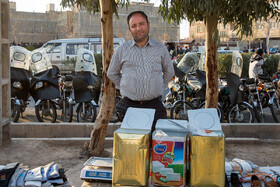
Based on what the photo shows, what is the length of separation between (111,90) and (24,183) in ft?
9.40

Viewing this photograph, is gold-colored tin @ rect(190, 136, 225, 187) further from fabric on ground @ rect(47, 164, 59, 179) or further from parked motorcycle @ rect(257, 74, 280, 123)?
parked motorcycle @ rect(257, 74, 280, 123)

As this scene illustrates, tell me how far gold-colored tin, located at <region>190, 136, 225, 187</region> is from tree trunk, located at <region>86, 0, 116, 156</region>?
3.03 m

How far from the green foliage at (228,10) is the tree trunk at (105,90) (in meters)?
0.90

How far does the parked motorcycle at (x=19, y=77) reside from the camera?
7.66 meters

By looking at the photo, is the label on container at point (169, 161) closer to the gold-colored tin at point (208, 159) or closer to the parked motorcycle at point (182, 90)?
the gold-colored tin at point (208, 159)

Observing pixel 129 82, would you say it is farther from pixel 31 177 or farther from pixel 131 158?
pixel 31 177

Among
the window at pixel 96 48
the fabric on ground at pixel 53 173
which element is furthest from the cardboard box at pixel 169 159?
the window at pixel 96 48

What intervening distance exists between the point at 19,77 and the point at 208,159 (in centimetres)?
620

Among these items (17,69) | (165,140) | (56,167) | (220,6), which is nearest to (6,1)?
(17,69)

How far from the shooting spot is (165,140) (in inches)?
90.6

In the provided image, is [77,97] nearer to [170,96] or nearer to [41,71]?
[41,71]

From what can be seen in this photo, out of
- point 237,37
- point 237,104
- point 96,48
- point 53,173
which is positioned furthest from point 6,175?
point 237,37

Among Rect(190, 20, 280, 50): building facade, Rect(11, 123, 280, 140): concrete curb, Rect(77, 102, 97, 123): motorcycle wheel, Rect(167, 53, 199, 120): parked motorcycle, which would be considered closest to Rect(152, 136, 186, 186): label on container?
Rect(11, 123, 280, 140): concrete curb

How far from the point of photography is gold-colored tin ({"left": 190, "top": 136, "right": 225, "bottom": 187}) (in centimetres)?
227
